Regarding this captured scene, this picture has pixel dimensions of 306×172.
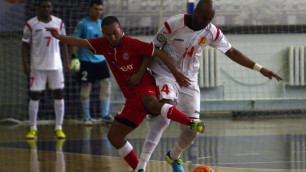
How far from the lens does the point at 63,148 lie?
8336 mm

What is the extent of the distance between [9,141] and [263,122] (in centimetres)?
487

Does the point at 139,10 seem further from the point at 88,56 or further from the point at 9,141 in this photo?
the point at 9,141

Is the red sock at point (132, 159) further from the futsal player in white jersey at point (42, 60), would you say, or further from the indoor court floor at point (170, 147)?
the futsal player in white jersey at point (42, 60)

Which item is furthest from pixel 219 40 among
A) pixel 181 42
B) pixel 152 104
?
pixel 152 104

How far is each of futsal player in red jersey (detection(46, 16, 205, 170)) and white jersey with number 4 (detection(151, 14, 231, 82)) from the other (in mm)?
189

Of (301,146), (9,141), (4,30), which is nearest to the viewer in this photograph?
(301,146)

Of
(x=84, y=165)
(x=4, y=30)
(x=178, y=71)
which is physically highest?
(x=4, y=30)

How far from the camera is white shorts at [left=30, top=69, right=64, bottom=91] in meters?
9.70

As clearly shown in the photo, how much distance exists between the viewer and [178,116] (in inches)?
206

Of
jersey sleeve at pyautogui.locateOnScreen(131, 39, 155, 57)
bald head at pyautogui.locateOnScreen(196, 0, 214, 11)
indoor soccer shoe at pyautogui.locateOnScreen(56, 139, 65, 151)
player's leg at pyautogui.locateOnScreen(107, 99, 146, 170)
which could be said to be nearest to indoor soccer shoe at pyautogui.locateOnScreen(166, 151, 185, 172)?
player's leg at pyautogui.locateOnScreen(107, 99, 146, 170)

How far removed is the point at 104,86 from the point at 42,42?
239cm

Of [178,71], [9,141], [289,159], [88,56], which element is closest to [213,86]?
[88,56]

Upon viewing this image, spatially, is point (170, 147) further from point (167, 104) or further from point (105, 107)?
point (105, 107)

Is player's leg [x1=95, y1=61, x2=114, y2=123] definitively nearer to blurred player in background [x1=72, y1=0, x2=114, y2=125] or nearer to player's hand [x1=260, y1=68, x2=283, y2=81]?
blurred player in background [x1=72, y1=0, x2=114, y2=125]
